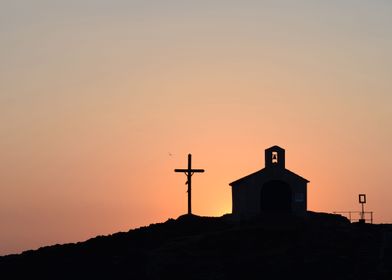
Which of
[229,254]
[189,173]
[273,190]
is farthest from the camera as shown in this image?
[189,173]

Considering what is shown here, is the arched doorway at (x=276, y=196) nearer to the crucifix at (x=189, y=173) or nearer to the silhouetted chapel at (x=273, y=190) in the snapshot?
the silhouetted chapel at (x=273, y=190)

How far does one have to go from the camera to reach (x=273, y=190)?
99375mm

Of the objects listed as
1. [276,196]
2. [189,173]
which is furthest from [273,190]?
[189,173]

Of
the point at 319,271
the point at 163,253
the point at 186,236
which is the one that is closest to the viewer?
the point at 319,271

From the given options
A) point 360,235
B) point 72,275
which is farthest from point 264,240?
point 72,275

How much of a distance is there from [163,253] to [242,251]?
6624 millimetres

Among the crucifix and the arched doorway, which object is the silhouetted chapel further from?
the crucifix

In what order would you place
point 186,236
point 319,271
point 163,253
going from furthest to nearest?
point 186,236 → point 163,253 → point 319,271

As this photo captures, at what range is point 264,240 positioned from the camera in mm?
90625

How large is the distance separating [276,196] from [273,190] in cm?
63

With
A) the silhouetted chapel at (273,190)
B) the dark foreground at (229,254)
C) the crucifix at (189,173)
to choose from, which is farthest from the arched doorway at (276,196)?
the crucifix at (189,173)

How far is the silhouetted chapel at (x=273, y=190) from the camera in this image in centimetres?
9869

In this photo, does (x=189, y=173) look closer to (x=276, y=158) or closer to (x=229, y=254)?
(x=276, y=158)

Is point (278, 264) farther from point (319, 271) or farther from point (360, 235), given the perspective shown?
point (360, 235)
